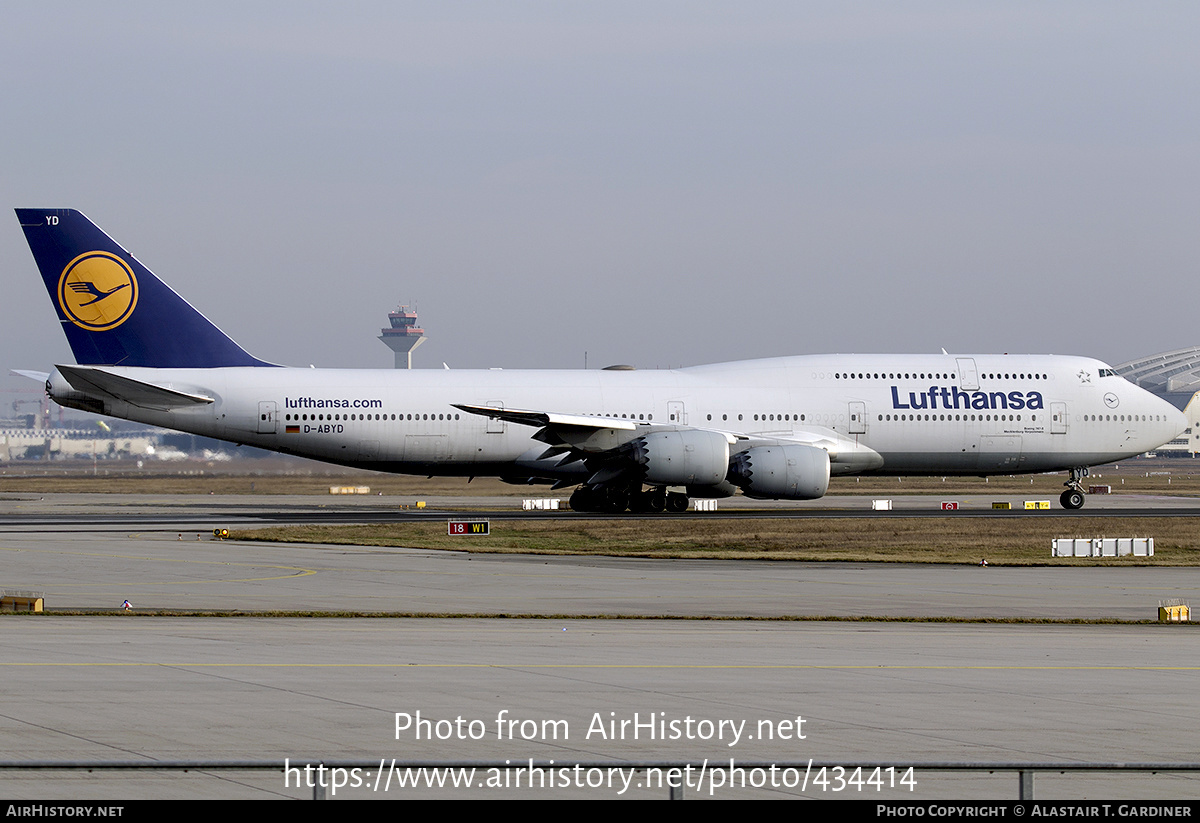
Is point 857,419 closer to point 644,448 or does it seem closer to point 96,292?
point 644,448

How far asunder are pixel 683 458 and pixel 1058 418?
17.0 meters

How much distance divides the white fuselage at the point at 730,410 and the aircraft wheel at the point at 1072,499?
57.8 inches

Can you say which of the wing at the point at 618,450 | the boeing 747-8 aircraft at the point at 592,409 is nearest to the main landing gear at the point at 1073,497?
the boeing 747-8 aircraft at the point at 592,409

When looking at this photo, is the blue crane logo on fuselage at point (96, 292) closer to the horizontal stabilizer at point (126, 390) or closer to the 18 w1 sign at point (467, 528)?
the horizontal stabilizer at point (126, 390)

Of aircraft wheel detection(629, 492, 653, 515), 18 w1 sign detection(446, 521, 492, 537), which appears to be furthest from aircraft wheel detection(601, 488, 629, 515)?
18 w1 sign detection(446, 521, 492, 537)

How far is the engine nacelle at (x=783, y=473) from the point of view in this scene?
163 ft

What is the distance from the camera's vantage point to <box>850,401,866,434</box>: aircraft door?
178 ft

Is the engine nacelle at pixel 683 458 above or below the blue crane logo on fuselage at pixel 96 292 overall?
below

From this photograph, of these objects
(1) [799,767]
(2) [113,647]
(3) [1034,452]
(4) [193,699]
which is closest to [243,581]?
(2) [113,647]

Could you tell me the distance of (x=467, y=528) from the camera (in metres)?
42.1

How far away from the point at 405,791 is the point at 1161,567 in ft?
95.6

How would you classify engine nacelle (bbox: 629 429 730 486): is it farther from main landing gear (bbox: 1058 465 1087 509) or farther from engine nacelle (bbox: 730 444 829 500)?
main landing gear (bbox: 1058 465 1087 509)
